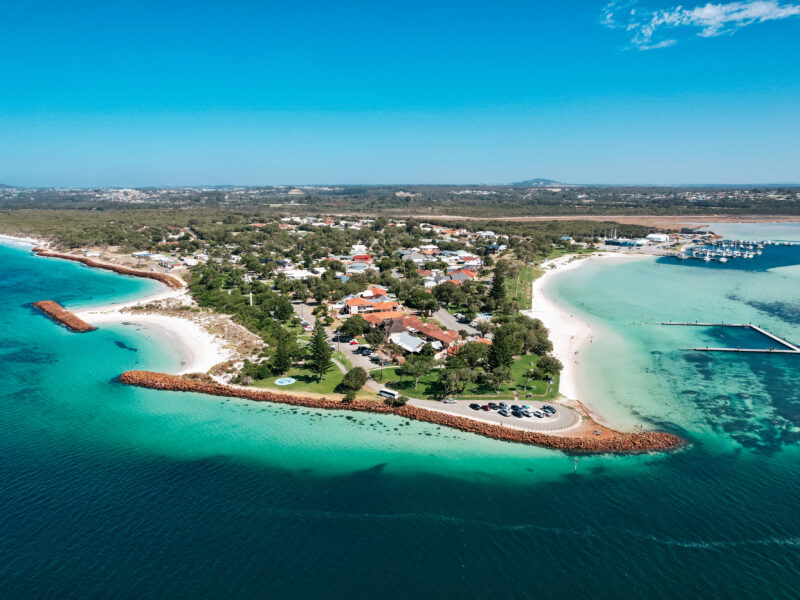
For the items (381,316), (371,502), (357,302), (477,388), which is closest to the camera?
(371,502)

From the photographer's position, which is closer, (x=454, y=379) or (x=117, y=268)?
(x=454, y=379)

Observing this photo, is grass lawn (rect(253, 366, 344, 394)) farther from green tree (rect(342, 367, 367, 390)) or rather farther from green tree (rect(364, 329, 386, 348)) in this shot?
green tree (rect(364, 329, 386, 348))

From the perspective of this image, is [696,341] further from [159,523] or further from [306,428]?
[159,523]

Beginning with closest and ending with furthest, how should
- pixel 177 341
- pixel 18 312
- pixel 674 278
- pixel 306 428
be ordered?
pixel 306 428
pixel 177 341
pixel 18 312
pixel 674 278

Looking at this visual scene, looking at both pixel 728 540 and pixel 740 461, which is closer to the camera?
pixel 728 540

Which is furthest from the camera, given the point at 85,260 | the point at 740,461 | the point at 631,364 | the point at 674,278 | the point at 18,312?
the point at 85,260

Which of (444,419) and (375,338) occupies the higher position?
(375,338)

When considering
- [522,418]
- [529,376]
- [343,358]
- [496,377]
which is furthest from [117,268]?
[522,418]

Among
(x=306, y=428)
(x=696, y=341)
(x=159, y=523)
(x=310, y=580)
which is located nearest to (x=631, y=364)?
(x=696, y=341)

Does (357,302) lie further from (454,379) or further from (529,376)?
(529,376)
